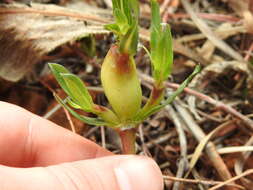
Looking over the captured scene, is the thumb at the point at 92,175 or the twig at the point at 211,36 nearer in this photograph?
the thumb at the point at 92,175

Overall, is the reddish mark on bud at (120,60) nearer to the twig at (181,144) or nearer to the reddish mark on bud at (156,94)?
the reddish mark on bud at (156,94)

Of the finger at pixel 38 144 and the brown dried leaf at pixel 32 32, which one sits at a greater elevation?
the brown dried leaf at pixel 32 32

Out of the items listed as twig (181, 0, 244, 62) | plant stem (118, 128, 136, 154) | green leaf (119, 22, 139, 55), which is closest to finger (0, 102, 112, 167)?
plant stem (118, 128, 136, 154)

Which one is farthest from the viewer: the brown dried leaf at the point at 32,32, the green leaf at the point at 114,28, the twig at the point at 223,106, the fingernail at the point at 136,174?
the brown dried leaf at the point at 32,32

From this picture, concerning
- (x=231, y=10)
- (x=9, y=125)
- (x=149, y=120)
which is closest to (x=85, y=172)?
(x=9, y=125)

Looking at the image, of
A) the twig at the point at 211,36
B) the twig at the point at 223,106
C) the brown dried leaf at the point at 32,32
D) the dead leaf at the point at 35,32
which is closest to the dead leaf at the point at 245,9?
the twig at the point at 211,36
